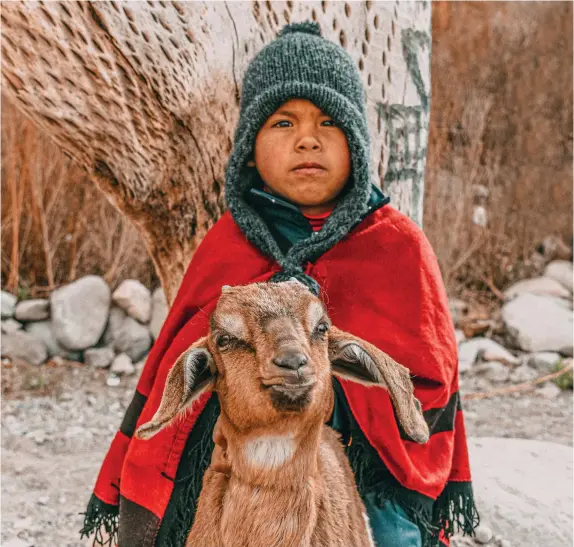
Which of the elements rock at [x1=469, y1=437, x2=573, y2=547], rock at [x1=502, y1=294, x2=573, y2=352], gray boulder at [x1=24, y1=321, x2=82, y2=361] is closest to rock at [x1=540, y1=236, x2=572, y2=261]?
rock at [x1=502, y1=294, x2=573, y2=352]

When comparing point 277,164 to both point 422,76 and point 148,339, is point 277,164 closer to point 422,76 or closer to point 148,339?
point 422,76

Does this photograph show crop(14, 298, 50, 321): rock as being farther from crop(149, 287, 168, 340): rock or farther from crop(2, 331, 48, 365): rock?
crop(149, 287, 168, 340): rock

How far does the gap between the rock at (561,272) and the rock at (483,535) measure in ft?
18.4

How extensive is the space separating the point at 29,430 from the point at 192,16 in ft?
12.3

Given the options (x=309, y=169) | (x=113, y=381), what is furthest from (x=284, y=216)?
(x=113, y=381)

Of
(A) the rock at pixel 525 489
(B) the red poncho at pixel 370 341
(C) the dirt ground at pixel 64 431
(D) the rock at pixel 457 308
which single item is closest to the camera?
(B) the red poncho at pixel 370 341

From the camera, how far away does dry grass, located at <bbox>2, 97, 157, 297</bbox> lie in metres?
6.91

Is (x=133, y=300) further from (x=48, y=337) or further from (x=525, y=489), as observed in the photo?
(x=525, y=489)

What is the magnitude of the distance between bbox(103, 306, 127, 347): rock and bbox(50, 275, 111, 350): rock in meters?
0.07

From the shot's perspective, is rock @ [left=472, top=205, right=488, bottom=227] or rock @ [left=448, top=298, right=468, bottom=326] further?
rock @ [left=472, top=205, right=488, bottom=227]

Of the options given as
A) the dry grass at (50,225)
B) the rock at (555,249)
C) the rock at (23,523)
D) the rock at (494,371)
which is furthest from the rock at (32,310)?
the rock at (555,249)

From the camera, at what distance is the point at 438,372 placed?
232 centimetres

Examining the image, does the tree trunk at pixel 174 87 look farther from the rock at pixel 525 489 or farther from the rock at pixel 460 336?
the rock at pixel 460 336

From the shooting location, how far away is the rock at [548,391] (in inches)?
247
